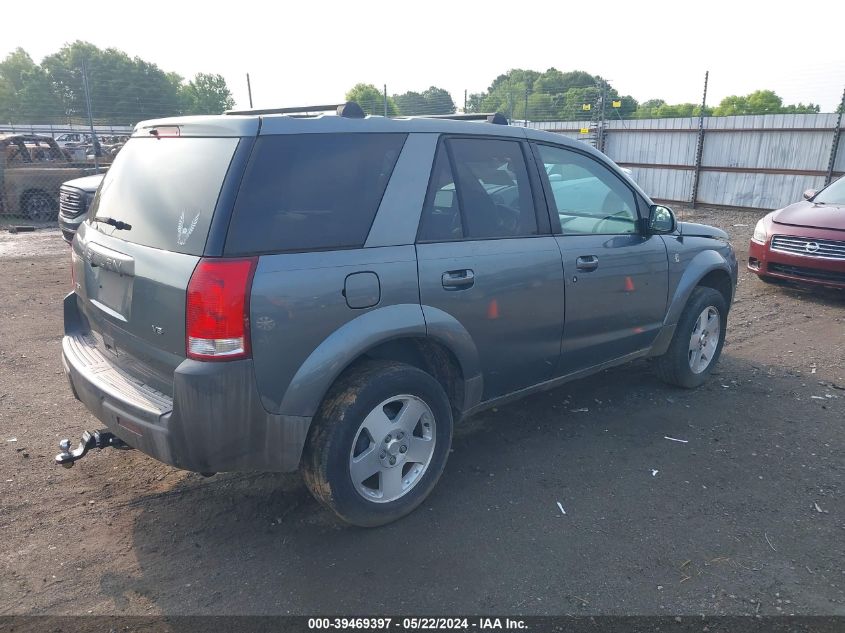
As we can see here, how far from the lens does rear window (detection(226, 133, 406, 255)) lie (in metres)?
2.68

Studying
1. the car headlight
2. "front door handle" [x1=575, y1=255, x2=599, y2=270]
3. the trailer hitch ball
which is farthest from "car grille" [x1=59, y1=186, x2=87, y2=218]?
the car headlight

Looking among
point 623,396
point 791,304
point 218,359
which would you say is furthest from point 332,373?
point 791,304

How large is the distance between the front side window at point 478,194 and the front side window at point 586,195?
0.27 m

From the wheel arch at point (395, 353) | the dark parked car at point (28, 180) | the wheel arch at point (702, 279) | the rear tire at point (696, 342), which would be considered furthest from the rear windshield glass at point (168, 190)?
the dark parked car at point (28, 180)

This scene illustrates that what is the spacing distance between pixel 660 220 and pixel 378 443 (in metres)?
2.61

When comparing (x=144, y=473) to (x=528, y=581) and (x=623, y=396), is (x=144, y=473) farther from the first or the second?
(x=623, y=396)

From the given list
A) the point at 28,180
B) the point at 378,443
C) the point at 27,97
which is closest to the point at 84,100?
the point at 28,180

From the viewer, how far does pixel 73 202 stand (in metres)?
8.83

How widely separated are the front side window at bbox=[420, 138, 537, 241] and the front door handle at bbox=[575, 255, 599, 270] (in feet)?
1.24

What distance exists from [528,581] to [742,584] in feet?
3.09

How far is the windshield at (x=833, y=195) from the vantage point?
8.22m

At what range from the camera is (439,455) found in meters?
3.39

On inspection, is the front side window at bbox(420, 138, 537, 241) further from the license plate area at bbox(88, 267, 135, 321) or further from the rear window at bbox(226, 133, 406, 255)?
the license plate area at bbox(88, 267, 135, 321)

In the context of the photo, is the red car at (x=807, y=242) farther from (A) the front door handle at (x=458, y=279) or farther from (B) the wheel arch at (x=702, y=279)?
(A) the front door handle at (x=458, y=279)
